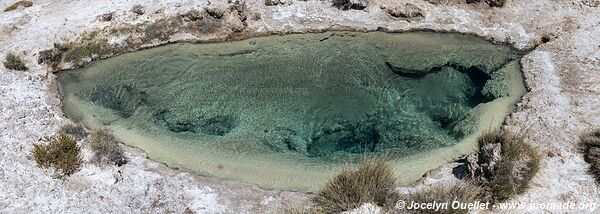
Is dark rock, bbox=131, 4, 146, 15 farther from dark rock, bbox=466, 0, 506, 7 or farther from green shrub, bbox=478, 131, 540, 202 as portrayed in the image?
green shrub, bbox=478, 131, 540, 202

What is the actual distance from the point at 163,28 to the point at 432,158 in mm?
11400

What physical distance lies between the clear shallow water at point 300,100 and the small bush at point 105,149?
79 cm

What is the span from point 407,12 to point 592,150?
8.96 metres

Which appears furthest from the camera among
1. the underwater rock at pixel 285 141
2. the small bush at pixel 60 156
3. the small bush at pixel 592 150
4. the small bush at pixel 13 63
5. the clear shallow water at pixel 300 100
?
the small bush at pixel 13 63

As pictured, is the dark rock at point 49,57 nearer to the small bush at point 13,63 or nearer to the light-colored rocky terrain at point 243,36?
the light-colored rocky terrain at point 243,36

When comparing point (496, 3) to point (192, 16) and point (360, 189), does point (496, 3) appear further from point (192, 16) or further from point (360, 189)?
point (360, 189)

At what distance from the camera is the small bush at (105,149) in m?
14.5

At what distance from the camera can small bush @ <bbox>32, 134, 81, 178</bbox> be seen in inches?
561

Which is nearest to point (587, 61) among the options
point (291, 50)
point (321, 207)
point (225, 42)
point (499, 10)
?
point (499, 10)

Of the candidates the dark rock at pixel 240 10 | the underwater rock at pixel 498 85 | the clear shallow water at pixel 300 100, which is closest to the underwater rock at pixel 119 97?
the clear shallow water at pixel 300 100

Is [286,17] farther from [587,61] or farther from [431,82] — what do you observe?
[587,61]

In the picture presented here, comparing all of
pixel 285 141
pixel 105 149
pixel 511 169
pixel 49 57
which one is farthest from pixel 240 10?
pixel 511 169

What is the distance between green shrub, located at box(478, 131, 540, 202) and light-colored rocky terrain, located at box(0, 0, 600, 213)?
398 millimetres

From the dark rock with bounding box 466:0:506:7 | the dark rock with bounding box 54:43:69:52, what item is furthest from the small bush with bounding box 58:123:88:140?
the dark rock with bounding box 466:0:506:7
